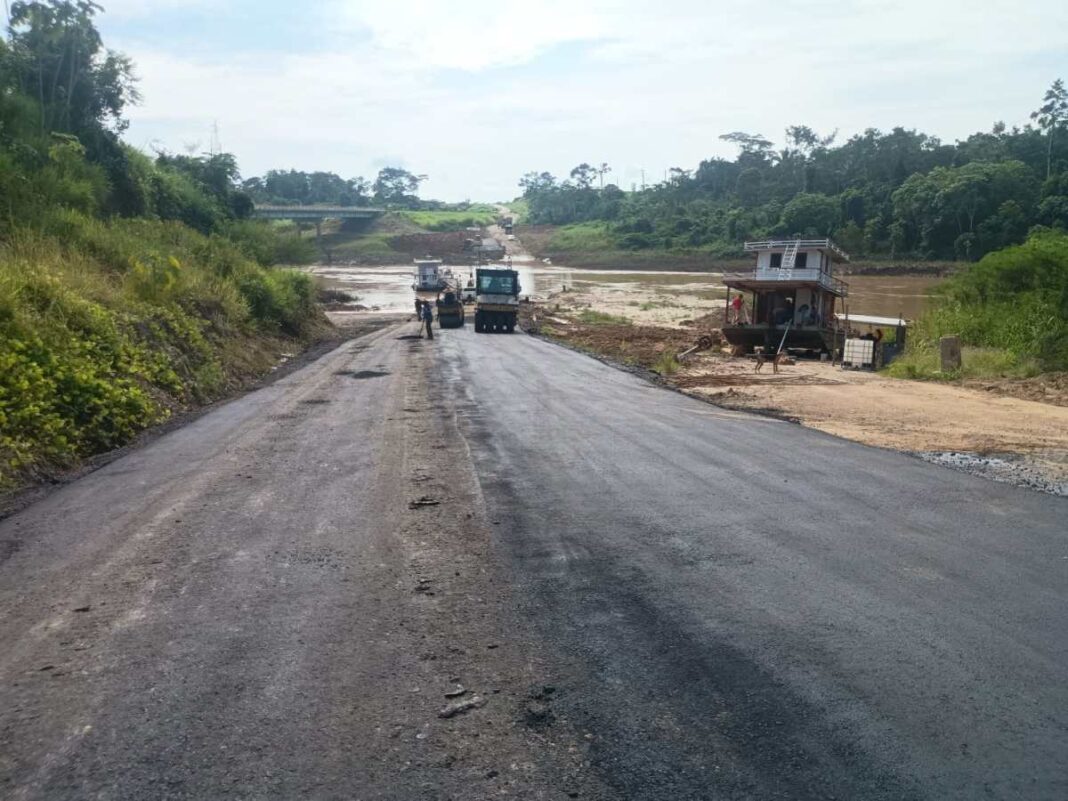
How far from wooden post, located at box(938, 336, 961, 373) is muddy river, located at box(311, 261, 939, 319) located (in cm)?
3125

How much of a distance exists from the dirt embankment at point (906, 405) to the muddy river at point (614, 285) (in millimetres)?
30349

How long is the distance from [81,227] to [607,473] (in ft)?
56.2

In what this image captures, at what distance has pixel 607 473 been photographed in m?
10.1

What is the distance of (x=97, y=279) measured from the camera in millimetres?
17594

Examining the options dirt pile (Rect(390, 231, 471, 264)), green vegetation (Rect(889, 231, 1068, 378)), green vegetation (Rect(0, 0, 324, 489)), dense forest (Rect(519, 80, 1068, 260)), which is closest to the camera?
green vegetation (Rect(0, 0, 324, 489))

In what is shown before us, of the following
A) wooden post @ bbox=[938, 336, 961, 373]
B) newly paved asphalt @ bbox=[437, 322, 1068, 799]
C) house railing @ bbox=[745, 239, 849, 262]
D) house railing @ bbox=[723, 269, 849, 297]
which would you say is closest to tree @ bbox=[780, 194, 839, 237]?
house railing @ bbox=[745, 239, 849, 262]

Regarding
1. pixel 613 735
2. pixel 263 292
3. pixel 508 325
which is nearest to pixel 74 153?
pixel 263 292

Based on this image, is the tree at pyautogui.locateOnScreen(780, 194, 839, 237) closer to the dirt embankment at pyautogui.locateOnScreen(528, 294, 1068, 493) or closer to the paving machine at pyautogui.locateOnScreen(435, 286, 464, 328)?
the paving machine at pyautogui.locateOnScreen(435, 286, 464, 328)

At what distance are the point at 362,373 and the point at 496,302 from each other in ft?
56.8

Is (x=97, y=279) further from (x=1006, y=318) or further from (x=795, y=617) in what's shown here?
(x=1006, y=318)

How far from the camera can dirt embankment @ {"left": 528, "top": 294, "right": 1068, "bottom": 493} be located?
12094 mm

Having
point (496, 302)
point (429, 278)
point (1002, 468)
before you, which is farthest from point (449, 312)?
point (1002, 468)

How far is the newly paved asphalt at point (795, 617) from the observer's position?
13.3 ft

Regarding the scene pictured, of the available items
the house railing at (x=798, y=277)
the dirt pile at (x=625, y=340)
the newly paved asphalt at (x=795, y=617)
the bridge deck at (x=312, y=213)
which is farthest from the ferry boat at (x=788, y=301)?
the bridge deck at (x=312, y=213)
